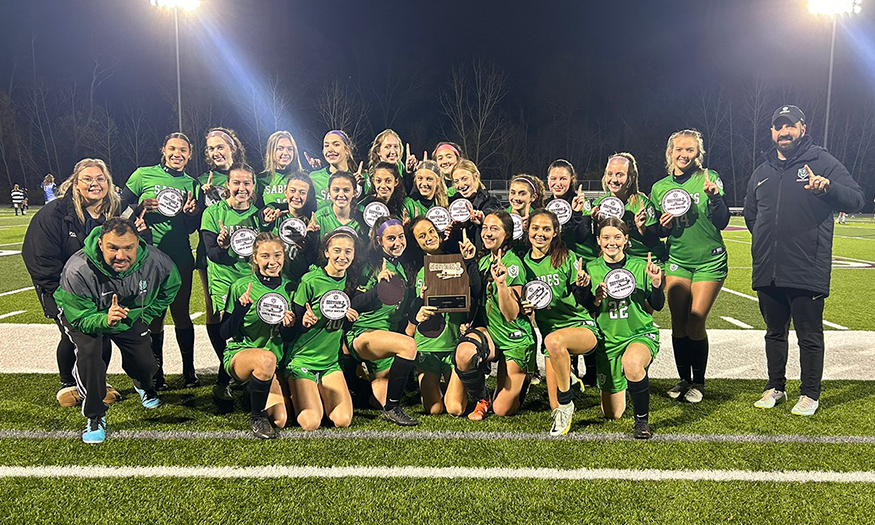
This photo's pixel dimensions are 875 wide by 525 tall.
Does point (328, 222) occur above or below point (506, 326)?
above

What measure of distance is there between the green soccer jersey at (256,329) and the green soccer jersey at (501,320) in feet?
4.20

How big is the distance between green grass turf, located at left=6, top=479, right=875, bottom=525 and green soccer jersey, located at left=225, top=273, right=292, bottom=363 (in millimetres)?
845

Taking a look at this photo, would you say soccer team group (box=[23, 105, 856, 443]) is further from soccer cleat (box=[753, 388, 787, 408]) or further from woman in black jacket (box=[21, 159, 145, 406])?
soccer cleat (box=[753, 388, 787, 408])

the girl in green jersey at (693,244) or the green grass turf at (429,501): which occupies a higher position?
the girl in green jersey at (693,244)

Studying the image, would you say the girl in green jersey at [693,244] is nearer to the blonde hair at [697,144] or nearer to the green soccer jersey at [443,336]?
the blonde hair at [697,144]

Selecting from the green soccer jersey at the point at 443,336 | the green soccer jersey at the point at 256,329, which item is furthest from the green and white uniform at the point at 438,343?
the green soccer jersey at the point at 256,329

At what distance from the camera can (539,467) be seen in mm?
3068

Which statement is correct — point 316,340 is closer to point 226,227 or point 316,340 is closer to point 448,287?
point 448,287

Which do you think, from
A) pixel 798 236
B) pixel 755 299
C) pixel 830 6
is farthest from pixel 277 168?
pixel 830 6

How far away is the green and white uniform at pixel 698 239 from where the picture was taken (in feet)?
13.2

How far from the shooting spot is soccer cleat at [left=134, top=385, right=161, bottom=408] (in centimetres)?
398

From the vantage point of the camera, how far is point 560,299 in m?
3.61

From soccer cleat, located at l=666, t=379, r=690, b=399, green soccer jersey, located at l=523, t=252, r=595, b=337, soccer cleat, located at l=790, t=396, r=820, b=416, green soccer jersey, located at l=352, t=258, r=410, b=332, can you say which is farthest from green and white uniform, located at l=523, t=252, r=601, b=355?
soccer cleat, located at l=790, t=396, r=820, b=416

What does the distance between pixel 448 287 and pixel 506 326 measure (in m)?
0.51
